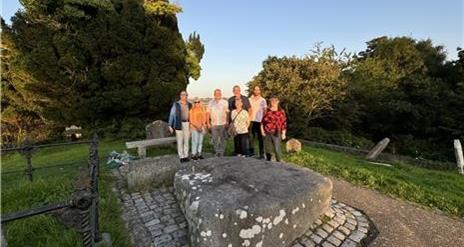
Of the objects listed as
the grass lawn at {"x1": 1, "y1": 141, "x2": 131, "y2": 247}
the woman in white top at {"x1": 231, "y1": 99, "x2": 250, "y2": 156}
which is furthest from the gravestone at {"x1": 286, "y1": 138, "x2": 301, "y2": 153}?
the grass lawn at {"x1": 1, "y1": 141, "x2": 131, "y2": 247}

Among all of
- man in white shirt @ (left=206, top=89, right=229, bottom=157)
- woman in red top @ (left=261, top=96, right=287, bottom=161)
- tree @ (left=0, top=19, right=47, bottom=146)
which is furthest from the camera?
tree @ (left=0, top=19, right=47, bottom=146)

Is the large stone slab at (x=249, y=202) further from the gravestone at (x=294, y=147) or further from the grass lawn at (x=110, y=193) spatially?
the gravestone at (x=294, y=147)

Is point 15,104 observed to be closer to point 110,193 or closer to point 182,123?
point 182,123

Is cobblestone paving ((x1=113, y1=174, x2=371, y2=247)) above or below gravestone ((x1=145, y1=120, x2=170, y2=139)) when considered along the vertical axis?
below

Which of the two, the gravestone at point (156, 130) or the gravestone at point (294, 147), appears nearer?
the gravestone at point (294, 147)

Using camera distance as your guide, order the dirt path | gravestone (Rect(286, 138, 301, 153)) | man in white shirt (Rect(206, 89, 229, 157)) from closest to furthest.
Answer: the dirt path → man in white shirt (Rect(206, 89, 229, 157)) → gravestone (Rect(286, 138, 301, 153))

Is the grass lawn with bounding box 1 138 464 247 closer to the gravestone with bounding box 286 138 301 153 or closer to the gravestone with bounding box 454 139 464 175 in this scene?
the gravestone with bounding box 286 138 301 153

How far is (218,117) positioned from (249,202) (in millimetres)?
3916

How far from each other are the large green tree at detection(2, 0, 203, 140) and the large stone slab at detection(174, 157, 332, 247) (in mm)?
10673

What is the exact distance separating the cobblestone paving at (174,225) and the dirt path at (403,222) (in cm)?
28

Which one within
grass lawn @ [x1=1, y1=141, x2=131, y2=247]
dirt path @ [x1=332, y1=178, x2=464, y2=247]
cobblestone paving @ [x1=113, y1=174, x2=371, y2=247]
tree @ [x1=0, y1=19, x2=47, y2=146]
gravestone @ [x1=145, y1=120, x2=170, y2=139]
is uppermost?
tree @ [x1=0, y1=19, x2=47, y2=146]

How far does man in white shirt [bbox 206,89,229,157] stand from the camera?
7953 millimetres

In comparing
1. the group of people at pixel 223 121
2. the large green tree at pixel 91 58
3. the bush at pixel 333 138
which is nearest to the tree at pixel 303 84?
the bush at pixel 333 138

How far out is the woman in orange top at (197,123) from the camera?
7.91 meters
